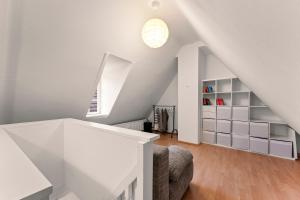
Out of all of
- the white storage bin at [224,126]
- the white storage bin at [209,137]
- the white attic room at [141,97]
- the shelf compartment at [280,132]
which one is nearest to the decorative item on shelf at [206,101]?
the white attic room at [141,97]

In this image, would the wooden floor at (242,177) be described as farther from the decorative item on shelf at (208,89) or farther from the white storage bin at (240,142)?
the decorative item on shelf at (208,89)

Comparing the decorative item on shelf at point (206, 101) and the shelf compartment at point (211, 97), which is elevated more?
the shelf compartment at point (211, 97)

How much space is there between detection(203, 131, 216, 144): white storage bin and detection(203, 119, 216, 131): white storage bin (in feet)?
0.33

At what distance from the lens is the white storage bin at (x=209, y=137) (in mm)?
3818

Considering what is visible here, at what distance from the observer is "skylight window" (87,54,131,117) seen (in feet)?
10.6

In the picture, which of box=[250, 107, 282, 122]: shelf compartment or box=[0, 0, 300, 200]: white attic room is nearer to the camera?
box=[0, 0, 300, 200]: white attic room

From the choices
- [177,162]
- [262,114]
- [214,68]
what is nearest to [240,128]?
[262,114]

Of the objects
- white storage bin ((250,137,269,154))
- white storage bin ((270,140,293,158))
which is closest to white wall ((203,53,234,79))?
white storage bin ((250,137,269,154))

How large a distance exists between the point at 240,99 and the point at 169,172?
3.11 metres

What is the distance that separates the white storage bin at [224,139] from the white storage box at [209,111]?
1.55 ft

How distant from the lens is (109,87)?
354cm

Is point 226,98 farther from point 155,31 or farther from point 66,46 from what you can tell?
point 66,46

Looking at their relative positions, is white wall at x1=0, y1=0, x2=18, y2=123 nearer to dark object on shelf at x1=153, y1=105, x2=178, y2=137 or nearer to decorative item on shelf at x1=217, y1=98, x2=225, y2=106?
dark object on shelf at x1=153, y1=105, x2=178, y2=137

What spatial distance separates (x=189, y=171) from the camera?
6.70 feet
